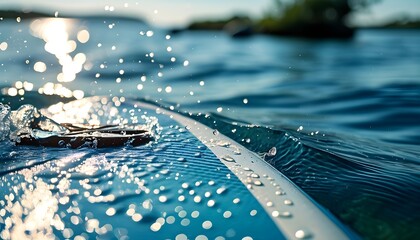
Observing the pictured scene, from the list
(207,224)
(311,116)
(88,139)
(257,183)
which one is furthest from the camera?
(311,116)

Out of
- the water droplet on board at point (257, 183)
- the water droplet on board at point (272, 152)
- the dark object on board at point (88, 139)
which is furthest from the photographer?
the water droplet on board at point (272, 152)

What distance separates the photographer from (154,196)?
1.56 meters

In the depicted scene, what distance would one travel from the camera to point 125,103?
335cm

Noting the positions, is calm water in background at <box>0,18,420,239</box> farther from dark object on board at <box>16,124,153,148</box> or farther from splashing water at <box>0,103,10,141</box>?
splashing water at <box>0,103,10,141</box>

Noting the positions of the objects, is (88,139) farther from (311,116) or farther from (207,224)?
(311,116)

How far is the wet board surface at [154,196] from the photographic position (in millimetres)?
1349

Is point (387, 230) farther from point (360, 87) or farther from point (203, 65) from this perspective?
point (203, 65)

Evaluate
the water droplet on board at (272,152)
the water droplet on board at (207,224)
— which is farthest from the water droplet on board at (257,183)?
the water droplet on board at (272,152)

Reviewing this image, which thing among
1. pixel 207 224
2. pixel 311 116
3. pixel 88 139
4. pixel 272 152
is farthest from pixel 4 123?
pixel 311 116

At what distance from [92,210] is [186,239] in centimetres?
32

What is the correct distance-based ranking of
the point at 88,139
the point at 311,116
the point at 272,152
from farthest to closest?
the point at 311,116 < the point at 272,152 < the point at 88,139

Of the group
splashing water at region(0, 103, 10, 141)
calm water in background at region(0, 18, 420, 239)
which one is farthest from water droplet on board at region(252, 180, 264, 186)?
splashing water at region(0, 103, 10, 141)

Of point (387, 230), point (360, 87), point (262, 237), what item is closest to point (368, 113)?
point (360, 87)

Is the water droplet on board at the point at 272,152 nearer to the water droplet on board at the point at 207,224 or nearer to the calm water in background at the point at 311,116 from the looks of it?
the calm water in background at the point at 311,116
